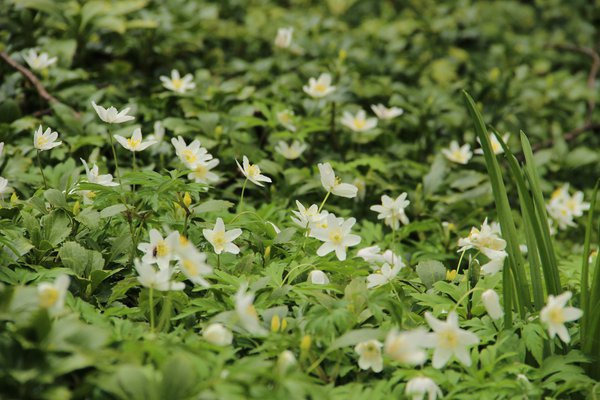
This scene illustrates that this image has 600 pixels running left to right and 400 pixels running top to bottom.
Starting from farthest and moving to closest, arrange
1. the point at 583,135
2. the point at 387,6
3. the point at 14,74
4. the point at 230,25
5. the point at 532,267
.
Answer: the point at 387,6, the point at 230,25, the point at 583,135, the point at 14,74, the point at 532,267

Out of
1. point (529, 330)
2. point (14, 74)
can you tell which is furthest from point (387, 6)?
point (529, 330)

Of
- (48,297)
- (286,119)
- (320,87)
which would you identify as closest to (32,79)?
(286,119)

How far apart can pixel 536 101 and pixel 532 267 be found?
7.94 ft

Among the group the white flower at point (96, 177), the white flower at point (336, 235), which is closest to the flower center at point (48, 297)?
the white flower at point (96, 177)

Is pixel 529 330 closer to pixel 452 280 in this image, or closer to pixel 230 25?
pixel 452 280

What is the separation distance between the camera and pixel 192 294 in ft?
6.45

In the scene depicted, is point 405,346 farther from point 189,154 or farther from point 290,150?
point 290,150

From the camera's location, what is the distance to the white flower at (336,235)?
6.35 ft

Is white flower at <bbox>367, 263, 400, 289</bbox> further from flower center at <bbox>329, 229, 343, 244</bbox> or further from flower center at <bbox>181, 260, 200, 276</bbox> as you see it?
flower center at <bbox>181, 260, 200, 276</bbox>

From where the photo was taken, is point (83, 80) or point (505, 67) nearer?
point (83, 80)

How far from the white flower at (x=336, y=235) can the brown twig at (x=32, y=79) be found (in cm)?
177

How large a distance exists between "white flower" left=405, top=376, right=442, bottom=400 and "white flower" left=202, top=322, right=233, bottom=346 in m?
0.43

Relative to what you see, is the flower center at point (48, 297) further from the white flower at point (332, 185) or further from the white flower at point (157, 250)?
the white flower at point (332, 185)

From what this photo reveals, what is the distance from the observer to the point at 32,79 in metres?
3.17
